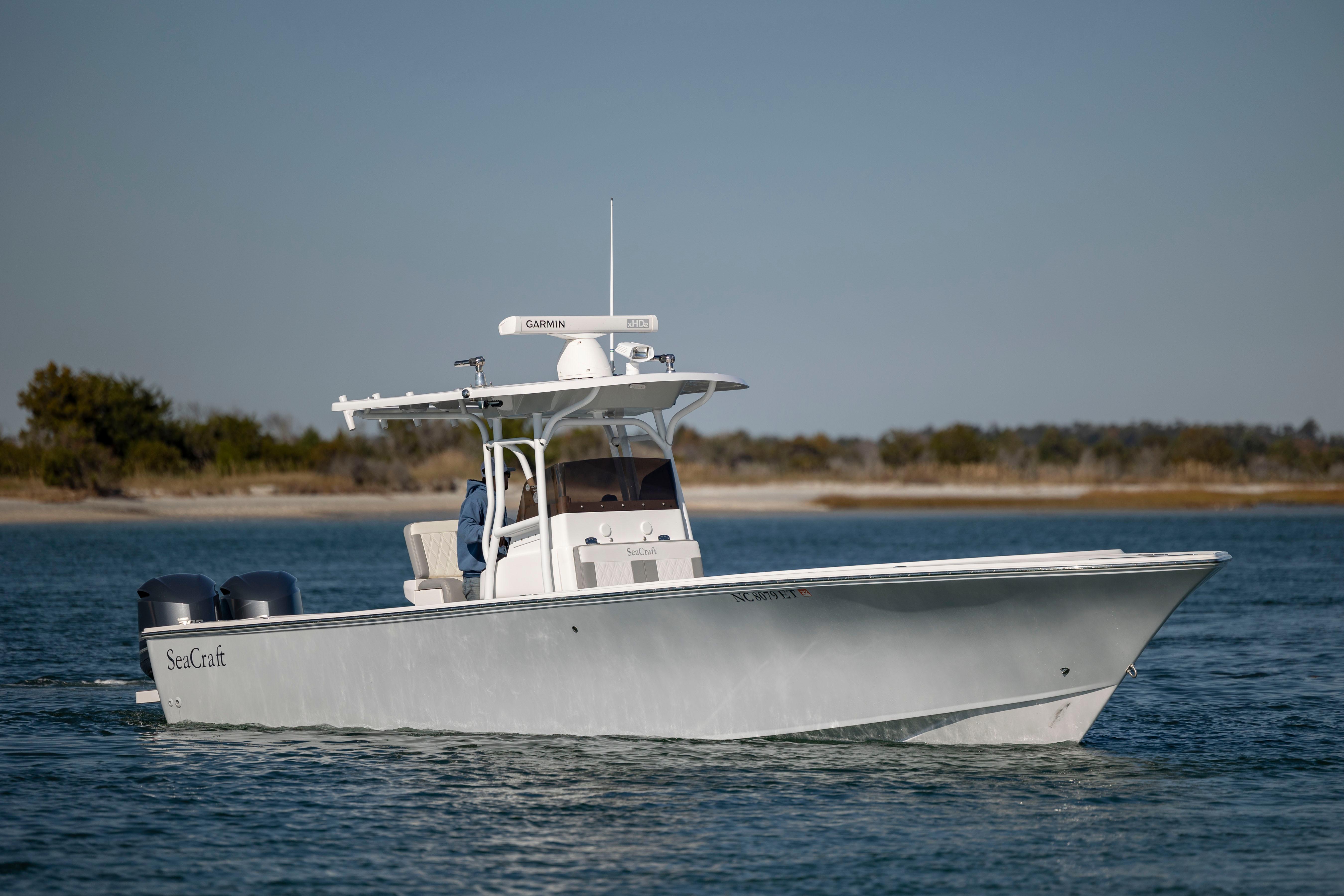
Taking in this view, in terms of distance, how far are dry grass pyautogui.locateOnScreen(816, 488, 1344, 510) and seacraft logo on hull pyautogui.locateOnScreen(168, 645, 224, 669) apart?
176ft

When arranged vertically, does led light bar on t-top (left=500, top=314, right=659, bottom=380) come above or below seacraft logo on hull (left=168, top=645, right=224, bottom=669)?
above

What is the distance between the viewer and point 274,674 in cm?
987

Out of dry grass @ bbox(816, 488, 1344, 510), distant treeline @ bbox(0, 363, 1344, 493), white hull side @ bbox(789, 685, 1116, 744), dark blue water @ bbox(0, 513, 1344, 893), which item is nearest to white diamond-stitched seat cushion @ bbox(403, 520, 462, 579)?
dark blue water @ bbox(0, 513, 1344, 893)

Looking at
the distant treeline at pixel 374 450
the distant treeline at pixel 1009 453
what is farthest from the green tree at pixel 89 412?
the distant treeline at pixel 1009 453

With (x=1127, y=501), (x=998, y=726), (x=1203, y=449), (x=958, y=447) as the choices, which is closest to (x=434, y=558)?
(x=998, y=726)

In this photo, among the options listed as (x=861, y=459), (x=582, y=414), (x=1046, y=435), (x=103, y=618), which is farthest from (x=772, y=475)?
(x=582, y=414)

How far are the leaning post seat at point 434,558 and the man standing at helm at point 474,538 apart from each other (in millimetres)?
220

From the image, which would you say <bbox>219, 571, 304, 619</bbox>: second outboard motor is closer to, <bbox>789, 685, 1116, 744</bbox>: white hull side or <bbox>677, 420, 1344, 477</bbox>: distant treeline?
<bbox>789, 685, 1116, 744</bbox>: white hull side

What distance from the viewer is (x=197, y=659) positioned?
10.2 metres

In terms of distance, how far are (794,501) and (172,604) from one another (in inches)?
2168

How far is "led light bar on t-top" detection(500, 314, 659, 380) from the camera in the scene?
913 centimetres

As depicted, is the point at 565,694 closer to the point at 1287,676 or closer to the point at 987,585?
the point at 987,585

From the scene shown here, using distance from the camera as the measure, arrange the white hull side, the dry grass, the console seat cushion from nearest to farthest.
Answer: the white hull side < the console seat cushion < the dry grass

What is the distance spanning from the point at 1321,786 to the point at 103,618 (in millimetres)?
16177
